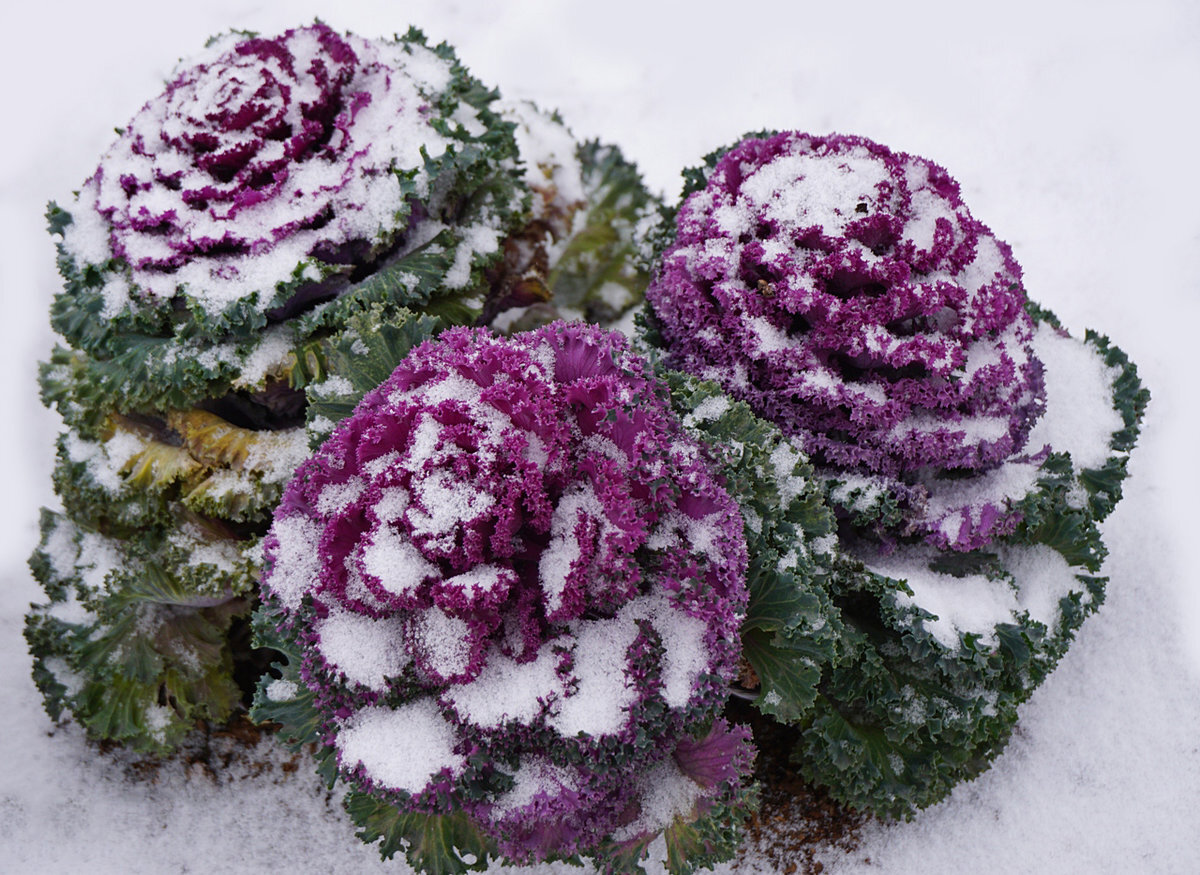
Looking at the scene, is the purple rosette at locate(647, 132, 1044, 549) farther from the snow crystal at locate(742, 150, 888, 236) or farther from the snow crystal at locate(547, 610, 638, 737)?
the snow crystal at locate(547, 610, 638, 737)

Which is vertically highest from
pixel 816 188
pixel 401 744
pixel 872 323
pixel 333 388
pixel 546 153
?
pixel 546 153

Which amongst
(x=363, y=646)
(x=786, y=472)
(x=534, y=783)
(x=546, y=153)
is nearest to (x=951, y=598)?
(x=786, y=472)

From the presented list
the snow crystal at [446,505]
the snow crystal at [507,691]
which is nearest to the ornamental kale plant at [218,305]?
the snow crystal at [446,505]

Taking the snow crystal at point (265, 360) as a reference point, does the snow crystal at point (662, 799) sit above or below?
below

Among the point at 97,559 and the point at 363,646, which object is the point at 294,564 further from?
the point at 97,559

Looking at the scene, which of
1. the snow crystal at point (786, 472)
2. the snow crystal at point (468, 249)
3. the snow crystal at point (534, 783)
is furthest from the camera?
the snow crystal at point (468, 249)

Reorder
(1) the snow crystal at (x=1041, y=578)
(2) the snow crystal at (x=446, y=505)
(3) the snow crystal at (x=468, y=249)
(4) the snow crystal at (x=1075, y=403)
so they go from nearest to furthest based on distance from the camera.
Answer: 1. (2) the snow crystal at (x=446, y=505)
2. (1) the snow crystal at (x=1041, y=578)
3. (4) the snow crystal at (x=1075, y=403)
4. (3) the snow crystal at (x=468, y=249)

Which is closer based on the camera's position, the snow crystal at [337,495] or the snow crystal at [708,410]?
the snow crystal at [337,495]

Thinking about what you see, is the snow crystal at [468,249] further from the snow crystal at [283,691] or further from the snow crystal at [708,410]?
the snow crystal at [283,691]
